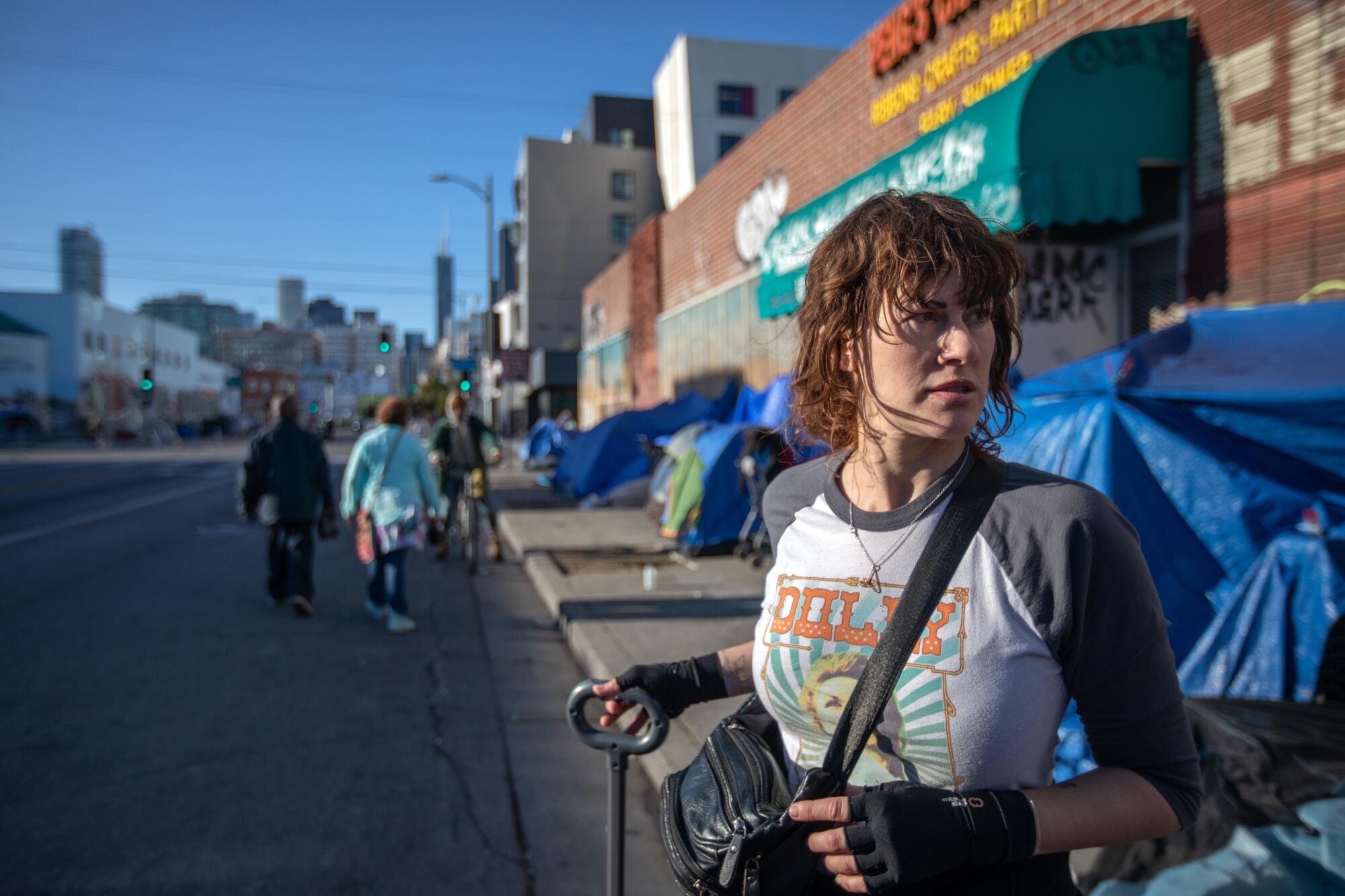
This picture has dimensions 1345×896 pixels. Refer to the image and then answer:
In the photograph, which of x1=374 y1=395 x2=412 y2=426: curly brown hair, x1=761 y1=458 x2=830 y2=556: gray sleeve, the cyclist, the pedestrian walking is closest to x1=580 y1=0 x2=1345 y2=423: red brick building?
x1=761 y1=458 x2=830 y2=556: gray sleeve

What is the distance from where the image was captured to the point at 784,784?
1.51 metres

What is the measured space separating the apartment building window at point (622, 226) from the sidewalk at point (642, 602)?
43.4m

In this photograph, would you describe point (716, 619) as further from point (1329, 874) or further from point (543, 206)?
point (543, 206)

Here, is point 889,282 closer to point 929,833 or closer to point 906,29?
point 929,833

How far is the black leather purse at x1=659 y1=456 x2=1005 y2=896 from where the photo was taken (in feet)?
4.27

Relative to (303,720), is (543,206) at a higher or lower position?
higher

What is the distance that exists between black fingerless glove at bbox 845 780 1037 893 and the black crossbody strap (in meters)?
0.10

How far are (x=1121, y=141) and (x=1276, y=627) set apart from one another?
4296mm

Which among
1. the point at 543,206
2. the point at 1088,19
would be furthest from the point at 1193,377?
the point at 543,206

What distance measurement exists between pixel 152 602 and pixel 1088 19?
9.62 meters

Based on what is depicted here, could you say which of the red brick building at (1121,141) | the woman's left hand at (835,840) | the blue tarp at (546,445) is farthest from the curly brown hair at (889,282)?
the blue tarp at (546,445)

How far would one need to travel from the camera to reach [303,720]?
4.89m

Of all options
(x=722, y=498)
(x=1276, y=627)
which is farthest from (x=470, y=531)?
(x=1276, y=627)

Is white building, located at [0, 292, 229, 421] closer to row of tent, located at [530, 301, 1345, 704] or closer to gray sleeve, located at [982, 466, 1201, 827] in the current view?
row of tent, located at [530, 301, 1345, 704]
